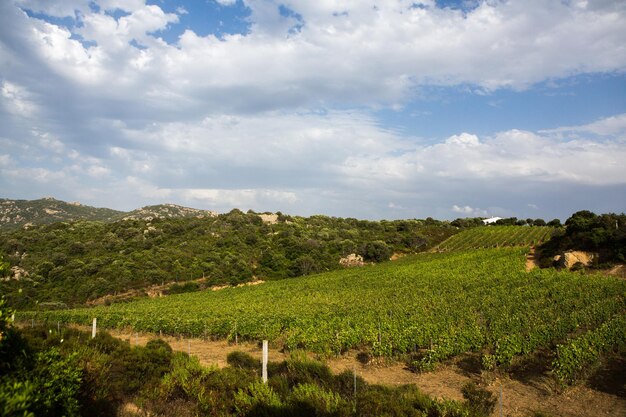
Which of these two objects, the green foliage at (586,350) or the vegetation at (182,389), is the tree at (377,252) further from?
the vegetation at (182,389)

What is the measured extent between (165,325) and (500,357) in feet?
75.2

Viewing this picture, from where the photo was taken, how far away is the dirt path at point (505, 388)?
37.2 feet

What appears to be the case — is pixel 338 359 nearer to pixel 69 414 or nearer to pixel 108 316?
pixel 69 414

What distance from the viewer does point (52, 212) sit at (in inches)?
4926

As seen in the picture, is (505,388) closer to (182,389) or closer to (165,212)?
(182,389)

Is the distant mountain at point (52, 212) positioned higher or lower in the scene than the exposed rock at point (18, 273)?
higher

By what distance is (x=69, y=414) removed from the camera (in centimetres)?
606

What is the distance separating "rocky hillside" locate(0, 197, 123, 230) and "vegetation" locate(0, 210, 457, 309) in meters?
58.3

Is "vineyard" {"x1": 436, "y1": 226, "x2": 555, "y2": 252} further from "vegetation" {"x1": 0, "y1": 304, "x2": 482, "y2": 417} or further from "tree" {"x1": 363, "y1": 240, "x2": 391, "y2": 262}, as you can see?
"vegetation" {"x1": 0, "y1": 304, "x2": 482, "y2": 417}

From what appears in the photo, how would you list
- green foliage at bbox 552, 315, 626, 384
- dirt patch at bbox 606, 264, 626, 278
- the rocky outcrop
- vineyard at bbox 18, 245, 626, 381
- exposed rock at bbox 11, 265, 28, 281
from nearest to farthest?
green foliage at bbox 552, 315, 626, 384, vineyard at bbox 18, 245, 626, 381, dirt patch at bbox 606, 264, 626, 278, the rocky outcrop, exposed rock at bbox 11, 265, 28, 281

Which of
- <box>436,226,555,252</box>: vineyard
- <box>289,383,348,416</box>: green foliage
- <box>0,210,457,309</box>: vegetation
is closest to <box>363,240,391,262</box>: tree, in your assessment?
<box>0,210,457,309</box>: vegetation

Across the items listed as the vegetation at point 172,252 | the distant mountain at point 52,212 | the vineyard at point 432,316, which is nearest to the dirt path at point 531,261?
the vineyard at point 432,316

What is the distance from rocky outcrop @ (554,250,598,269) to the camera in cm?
4012

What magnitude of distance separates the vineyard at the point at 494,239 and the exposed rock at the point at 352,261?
50.5ft
